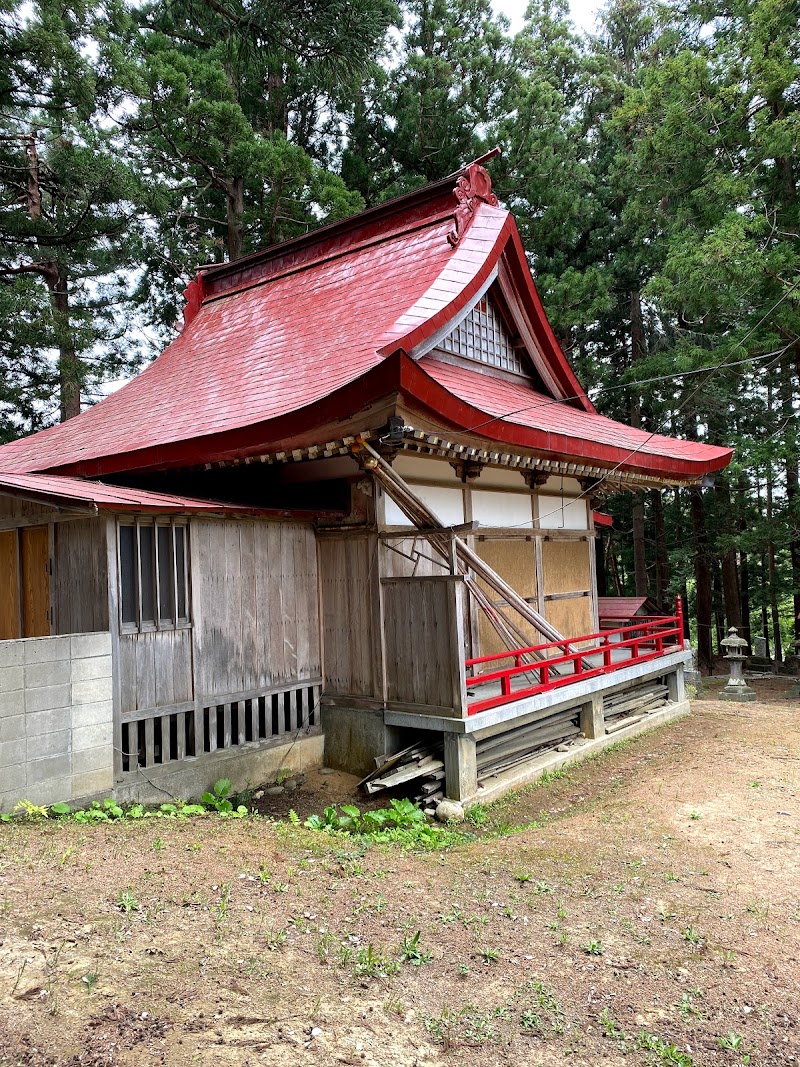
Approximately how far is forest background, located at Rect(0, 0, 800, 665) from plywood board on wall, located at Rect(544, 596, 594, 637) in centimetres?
549

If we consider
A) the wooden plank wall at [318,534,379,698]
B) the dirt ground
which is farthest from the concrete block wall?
the wooden plank wall at [318,534,379,698]

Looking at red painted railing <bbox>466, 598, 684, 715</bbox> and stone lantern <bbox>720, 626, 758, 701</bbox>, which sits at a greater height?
red painted railing <bbox>466, 598, 684, 715</bbox>

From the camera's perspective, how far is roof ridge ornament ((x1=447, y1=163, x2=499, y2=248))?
10609 mm

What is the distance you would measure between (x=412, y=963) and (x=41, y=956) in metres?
1.84

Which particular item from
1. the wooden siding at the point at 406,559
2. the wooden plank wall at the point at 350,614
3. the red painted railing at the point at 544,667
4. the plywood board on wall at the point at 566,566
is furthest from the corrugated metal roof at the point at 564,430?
the red painted railing at the point at 544,667

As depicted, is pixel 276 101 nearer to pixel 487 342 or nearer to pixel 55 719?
pixel 487 342

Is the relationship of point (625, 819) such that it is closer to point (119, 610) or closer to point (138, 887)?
point (138, 887)

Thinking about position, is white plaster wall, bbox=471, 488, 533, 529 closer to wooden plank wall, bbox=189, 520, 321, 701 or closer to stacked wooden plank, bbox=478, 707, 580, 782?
wooden plank wall, bbox=189, 520, 321, 701

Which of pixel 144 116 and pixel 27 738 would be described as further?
pixel 144 116

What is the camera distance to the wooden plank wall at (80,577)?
6.43 meters

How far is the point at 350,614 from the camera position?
8.17 m

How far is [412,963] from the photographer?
3805mm

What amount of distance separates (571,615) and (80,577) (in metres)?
7.57

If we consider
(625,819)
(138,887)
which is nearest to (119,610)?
(138,887)
